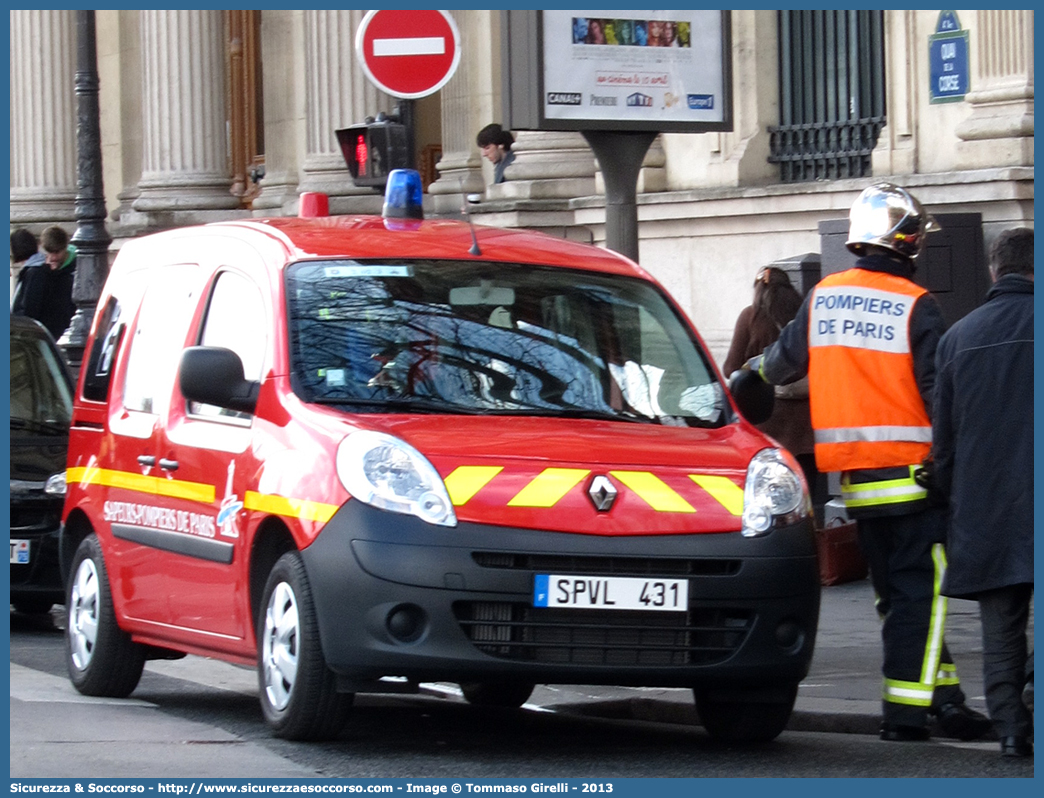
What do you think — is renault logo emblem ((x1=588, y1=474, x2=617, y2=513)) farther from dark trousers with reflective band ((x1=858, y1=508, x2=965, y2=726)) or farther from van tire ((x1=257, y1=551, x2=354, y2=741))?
dark trousers with reflective band ((x1=858, y1=508, x2=965, y2=726))

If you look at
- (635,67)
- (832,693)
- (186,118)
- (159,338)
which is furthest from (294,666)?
(186,118)

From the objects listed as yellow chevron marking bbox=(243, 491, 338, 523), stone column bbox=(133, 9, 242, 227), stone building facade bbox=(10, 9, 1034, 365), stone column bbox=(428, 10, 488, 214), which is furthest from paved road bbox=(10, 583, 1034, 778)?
stone column bbox=(133, 9, 242, 227)

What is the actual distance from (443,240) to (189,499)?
1.28 meters

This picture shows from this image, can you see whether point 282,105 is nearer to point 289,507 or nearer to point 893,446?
point 893,446

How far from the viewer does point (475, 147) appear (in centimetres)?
2027

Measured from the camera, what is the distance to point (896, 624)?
766 centimetres

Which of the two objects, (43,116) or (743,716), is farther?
(43,116)

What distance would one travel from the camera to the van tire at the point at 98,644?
8594 millimetres

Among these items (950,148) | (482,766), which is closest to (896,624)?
(482,766)

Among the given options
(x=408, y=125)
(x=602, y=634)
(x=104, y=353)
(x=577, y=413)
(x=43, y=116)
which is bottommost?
(x=602, y=634)

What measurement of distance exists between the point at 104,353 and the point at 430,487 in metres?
2.79

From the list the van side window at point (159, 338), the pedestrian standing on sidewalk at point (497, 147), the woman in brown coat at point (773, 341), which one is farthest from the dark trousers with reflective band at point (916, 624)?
the pedestrian standing on sidewalk at point (497, 147)

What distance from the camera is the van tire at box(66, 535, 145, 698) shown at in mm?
Result: 8594

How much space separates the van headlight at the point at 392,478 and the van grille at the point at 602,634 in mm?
309
